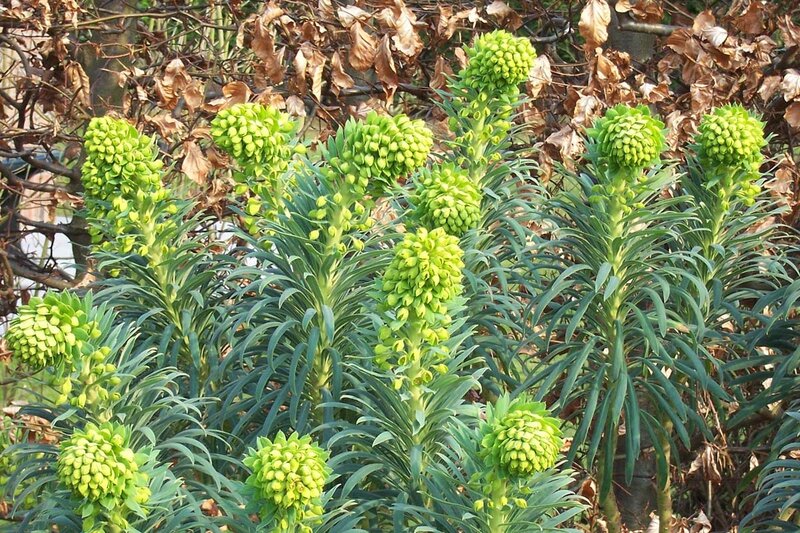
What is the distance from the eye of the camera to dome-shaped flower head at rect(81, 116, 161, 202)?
271cm

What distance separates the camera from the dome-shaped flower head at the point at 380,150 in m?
2.44

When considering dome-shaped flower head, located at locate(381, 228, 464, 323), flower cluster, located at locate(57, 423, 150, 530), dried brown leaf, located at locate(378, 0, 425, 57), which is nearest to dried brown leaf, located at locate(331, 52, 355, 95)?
dried brown leaf, located at locate(378, 0, 425, 57)

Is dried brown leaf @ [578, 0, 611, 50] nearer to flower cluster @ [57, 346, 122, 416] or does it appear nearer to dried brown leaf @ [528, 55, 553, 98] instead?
dried brown leaf @ [528, 55, 553, 98]

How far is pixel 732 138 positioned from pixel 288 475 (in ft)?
5.55

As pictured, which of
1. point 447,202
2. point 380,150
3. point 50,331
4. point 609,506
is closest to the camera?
point 50,331

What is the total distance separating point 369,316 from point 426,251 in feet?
1.39

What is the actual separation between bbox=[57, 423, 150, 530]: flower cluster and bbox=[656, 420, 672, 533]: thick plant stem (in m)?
1.72

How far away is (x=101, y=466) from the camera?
198 cm

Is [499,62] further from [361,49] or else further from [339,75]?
[339,75]

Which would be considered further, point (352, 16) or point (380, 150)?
point (352, 16)

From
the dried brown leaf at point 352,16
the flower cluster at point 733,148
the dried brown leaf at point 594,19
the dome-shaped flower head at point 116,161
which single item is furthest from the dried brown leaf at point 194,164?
the flower cluster at point 733,148

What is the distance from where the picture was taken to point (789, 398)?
303 centimetres

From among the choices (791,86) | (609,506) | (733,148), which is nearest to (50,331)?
(733,148)

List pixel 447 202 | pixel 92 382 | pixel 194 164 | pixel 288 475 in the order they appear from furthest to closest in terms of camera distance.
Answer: pixel 194 164
pixel 447 202
pixel 92 382
pixel 288 475
